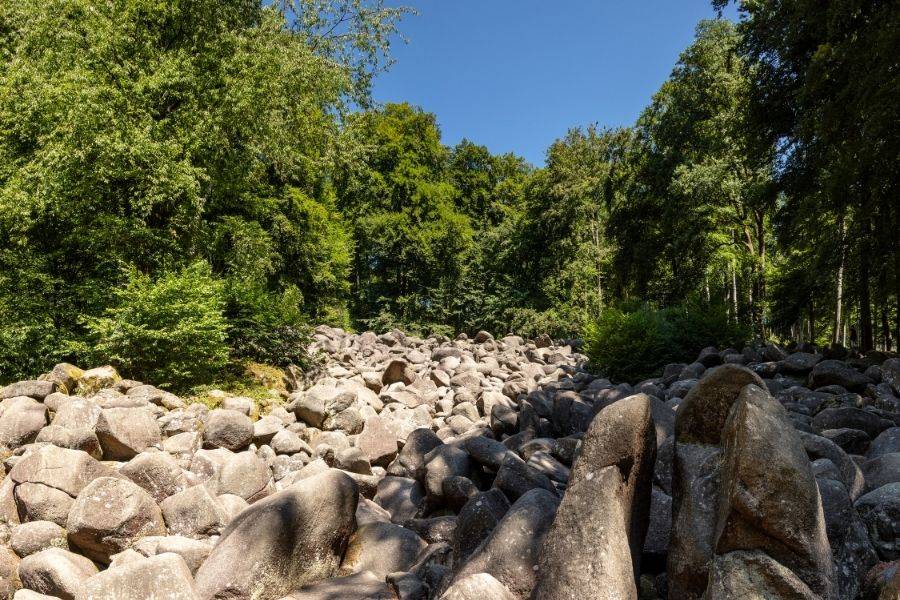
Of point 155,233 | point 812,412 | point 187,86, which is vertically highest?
point 187,86

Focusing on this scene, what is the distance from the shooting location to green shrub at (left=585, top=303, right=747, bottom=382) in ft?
40.4

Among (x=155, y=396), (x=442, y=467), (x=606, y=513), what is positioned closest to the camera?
(x=606, y=513)

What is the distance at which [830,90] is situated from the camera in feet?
29.8

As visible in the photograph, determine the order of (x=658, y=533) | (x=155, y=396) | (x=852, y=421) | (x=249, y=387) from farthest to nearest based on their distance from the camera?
1. (x=249, y=387)
2. (x=155, y=396)
3. (x=852, y=421)
4. (x=658, y=533)

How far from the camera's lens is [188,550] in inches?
164

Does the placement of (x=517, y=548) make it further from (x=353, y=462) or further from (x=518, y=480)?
(x=353, y=462)

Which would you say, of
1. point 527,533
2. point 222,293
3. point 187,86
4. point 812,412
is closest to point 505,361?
point 222,293

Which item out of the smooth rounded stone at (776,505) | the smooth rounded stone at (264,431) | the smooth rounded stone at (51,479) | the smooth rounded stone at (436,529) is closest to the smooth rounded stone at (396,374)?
the smooth rounded stone at (264,431)

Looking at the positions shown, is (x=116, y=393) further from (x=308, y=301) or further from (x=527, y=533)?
(x=308, y=301)

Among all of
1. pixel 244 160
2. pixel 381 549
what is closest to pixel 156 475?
pixel 381 549

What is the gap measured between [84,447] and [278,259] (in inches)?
581

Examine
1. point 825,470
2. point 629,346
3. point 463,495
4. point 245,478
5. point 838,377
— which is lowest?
point 245,478

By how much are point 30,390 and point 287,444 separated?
349 cm

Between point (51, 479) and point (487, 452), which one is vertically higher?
point (487, 452)
